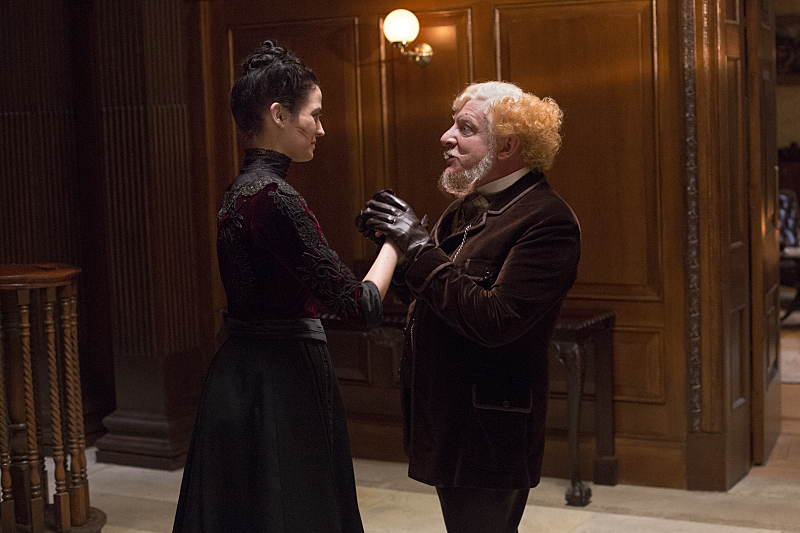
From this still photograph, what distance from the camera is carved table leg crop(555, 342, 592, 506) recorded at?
4.17m

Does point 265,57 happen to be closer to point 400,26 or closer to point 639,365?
point 400,26

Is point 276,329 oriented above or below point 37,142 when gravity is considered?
below

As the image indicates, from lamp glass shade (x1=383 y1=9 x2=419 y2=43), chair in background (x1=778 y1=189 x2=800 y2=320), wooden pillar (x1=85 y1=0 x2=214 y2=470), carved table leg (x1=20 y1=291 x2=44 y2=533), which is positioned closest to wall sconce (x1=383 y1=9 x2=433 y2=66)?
lamp glass shade (x1=383 y1=9 x2=419 y2=43)

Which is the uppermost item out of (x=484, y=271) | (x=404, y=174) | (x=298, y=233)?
(x=404, y=174)

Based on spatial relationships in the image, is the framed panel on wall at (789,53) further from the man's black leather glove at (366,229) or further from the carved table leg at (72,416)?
the man's black leather glove at (366,229)

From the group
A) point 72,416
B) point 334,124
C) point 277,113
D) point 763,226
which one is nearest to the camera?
point 277,113

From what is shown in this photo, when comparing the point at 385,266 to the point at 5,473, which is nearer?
the point at 385,266

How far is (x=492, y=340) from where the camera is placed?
7.66ft

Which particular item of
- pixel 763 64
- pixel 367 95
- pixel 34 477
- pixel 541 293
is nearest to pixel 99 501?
pixel 34 477

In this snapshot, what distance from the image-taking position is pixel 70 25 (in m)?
5.24

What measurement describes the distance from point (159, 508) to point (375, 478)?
3.32 feet

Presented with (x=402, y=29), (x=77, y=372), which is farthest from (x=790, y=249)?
(x=77, y=372)

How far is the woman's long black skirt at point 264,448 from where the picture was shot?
2.35 metres

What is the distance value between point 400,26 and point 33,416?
2.35 metres
